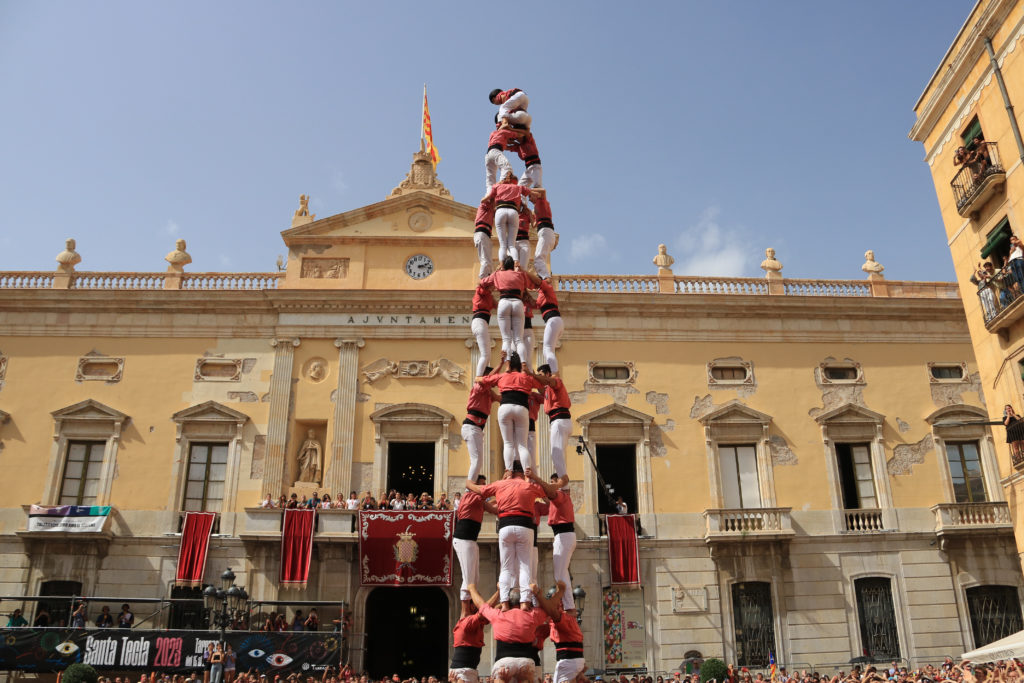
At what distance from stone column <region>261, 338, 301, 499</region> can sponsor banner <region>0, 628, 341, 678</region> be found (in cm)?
553

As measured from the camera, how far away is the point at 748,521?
25875 millimetres

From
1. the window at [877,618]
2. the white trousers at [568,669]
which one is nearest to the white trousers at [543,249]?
the white trousers at [568,669]

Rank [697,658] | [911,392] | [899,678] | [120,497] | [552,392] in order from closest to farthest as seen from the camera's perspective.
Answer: [552,392], [899,678], [697,658], [120,497], [911,392]

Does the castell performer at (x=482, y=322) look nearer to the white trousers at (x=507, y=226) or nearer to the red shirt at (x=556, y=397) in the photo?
the white trousers at (x=507, y=226)

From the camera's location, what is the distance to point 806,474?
2717 cm

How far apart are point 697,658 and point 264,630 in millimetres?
11857

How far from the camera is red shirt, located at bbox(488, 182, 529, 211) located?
15062 millimetres

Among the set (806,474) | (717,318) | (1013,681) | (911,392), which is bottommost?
(1013,681)

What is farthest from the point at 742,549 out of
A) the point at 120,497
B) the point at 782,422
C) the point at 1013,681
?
the point at 120,497

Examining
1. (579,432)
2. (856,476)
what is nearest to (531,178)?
(579,432)

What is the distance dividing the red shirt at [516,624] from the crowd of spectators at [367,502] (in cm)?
1356

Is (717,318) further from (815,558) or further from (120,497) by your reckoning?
(120,497)

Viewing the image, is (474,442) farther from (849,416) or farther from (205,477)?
(849,416)

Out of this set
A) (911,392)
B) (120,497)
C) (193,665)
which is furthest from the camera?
(911,392)
